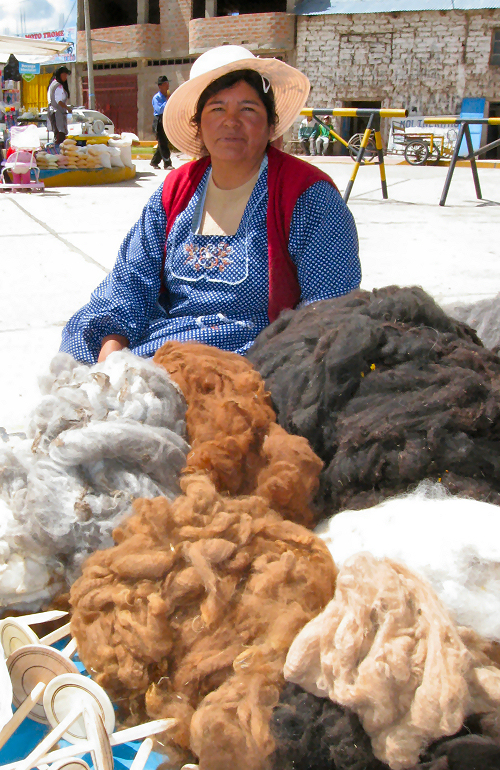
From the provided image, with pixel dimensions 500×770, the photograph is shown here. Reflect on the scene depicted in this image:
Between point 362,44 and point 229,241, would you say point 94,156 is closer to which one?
point 229,241

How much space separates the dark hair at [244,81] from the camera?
1946mm

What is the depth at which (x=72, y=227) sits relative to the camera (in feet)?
18.8

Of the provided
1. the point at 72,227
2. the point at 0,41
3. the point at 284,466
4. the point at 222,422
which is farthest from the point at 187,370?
the point at 0,41

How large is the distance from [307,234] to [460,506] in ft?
3.51

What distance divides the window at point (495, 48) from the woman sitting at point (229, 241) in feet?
76.6

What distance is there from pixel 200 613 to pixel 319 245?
1.22 m

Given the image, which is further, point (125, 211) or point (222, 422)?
point (125, 211)

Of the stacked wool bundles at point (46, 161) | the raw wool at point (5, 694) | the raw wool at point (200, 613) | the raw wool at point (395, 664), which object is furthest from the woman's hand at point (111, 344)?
the stacked wool bundles at point (46, 161)

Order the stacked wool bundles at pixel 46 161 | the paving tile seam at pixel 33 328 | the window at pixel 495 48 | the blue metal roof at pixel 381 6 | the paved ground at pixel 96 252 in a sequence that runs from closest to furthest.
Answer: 1. the paved ground at pixel 96 252
2. the paving tile seam at pixel 33 328
3. the stacked wool bundles at pixel 46 161
4. the blue metal roof at pixel 381 6
5. the window at pixel 495 48

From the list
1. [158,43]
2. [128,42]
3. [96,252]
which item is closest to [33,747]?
[96,252]

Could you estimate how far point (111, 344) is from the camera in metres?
1.98

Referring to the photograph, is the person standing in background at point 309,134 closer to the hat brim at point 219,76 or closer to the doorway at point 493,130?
the doorway at point 493,130

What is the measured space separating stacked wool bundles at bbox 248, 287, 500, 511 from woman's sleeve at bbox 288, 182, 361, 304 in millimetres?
474

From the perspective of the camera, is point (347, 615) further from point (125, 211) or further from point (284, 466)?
point (125, 211)
